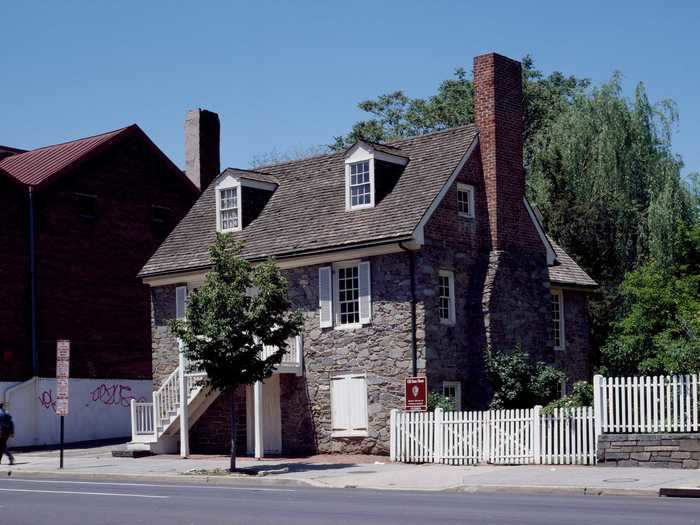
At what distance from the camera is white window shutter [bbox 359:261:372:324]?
28.1m

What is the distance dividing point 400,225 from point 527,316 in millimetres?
5102

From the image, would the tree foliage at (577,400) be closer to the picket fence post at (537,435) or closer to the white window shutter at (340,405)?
the picket fence post at (537,435)

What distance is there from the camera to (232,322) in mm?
23750

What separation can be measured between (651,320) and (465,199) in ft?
30.6

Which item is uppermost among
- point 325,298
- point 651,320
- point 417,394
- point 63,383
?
point 325,298

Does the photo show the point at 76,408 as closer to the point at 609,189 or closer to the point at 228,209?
the point at 228,209

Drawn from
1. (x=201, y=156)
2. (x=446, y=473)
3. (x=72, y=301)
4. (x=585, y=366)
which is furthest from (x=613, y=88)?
(x=446, y=473)

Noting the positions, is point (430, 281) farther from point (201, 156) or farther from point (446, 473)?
point (201, 156)

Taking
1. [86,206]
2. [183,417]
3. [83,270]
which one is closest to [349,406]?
[183,417]

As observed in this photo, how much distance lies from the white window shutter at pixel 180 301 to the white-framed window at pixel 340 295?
5239mm

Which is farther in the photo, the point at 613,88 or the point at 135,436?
the point at 613,88

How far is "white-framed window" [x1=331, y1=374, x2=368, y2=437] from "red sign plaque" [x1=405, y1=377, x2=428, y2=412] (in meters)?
1.91

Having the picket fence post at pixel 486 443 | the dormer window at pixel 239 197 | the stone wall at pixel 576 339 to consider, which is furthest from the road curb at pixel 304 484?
the stone wall at pixel 576 339

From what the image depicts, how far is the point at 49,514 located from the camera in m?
15.4
